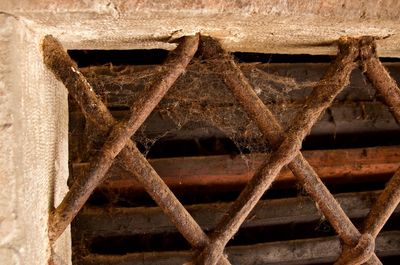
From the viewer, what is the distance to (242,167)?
4.74 ft

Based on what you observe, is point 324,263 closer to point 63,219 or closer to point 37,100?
point 63,219

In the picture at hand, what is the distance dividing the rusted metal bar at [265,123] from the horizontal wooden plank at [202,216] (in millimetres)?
569

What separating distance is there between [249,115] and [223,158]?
21.4 inches

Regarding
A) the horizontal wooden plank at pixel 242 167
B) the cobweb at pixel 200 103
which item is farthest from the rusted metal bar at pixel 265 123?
the horizontal wooden plank at pixel 242 167

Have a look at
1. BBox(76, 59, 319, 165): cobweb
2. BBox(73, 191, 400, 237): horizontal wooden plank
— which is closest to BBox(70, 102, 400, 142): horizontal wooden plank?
BBox(76, 59, 319, 165): cobweb

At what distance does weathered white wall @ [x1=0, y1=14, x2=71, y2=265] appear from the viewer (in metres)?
0.73

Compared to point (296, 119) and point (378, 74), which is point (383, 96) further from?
point (296, 119)

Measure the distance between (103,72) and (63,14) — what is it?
22.3 inches

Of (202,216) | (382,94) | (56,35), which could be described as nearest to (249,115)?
(382,94)

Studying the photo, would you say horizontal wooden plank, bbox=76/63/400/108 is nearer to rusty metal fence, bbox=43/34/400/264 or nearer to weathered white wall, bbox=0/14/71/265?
rusty metal fence, bbox=43/34/400/264

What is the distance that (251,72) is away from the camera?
1.17 meters

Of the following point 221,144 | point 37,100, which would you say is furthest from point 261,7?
A: point 221,144

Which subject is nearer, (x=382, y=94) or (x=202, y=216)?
(x=382, y=94)

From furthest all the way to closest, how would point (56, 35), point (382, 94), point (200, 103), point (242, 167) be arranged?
point (242, 167) < point (200, 103) < point (382, 94) < point (56, 35)
